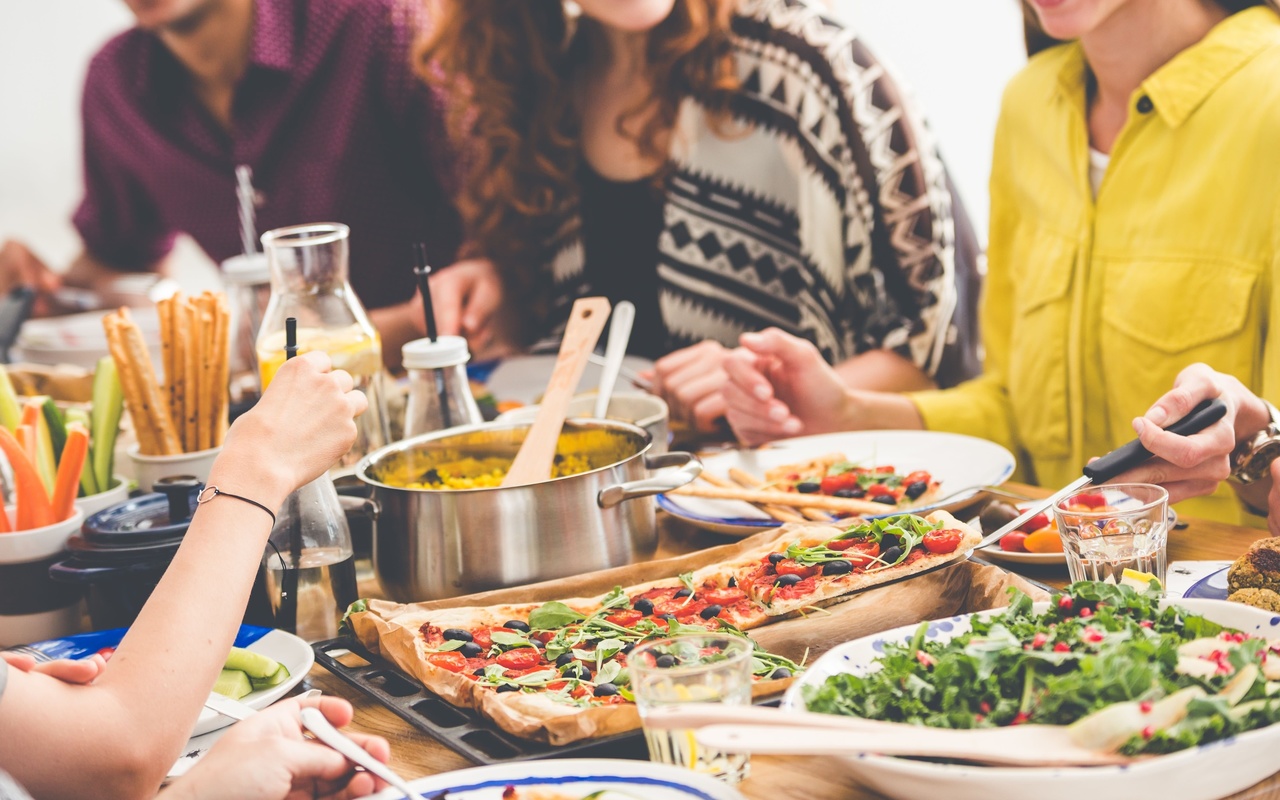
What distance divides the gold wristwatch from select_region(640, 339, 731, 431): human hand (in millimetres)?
797

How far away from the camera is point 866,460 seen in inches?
72.2

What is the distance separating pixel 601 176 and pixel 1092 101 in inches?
41.0

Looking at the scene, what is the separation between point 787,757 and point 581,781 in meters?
0.19

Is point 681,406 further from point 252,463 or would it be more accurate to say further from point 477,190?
point 252,463

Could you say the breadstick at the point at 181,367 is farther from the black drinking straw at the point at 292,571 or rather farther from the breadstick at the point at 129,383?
the black drinking straw at the point at 292,571

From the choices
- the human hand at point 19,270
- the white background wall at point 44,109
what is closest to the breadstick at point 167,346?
the human hand at point 19,270

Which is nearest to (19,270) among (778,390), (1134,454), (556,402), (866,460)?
(778,390)

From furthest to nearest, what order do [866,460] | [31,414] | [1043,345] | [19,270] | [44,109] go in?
1. [44,109]
2. [19,270]
3. [1043,345]
4. [866,460]
5. [31,414]

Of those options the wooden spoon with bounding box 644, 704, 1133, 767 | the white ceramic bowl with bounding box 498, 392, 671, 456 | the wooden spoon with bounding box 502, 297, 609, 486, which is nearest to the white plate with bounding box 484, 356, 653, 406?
the white ceramic bowl with bounding box 498, 392, 671, 456

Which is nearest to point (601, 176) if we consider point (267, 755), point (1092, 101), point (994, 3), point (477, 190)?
point (477, 190)

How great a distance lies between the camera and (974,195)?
16.6 ft

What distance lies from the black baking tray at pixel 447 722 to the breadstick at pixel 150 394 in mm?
540

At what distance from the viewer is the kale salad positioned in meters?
0.82

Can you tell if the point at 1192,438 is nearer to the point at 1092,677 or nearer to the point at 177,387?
the point at 1092,677
